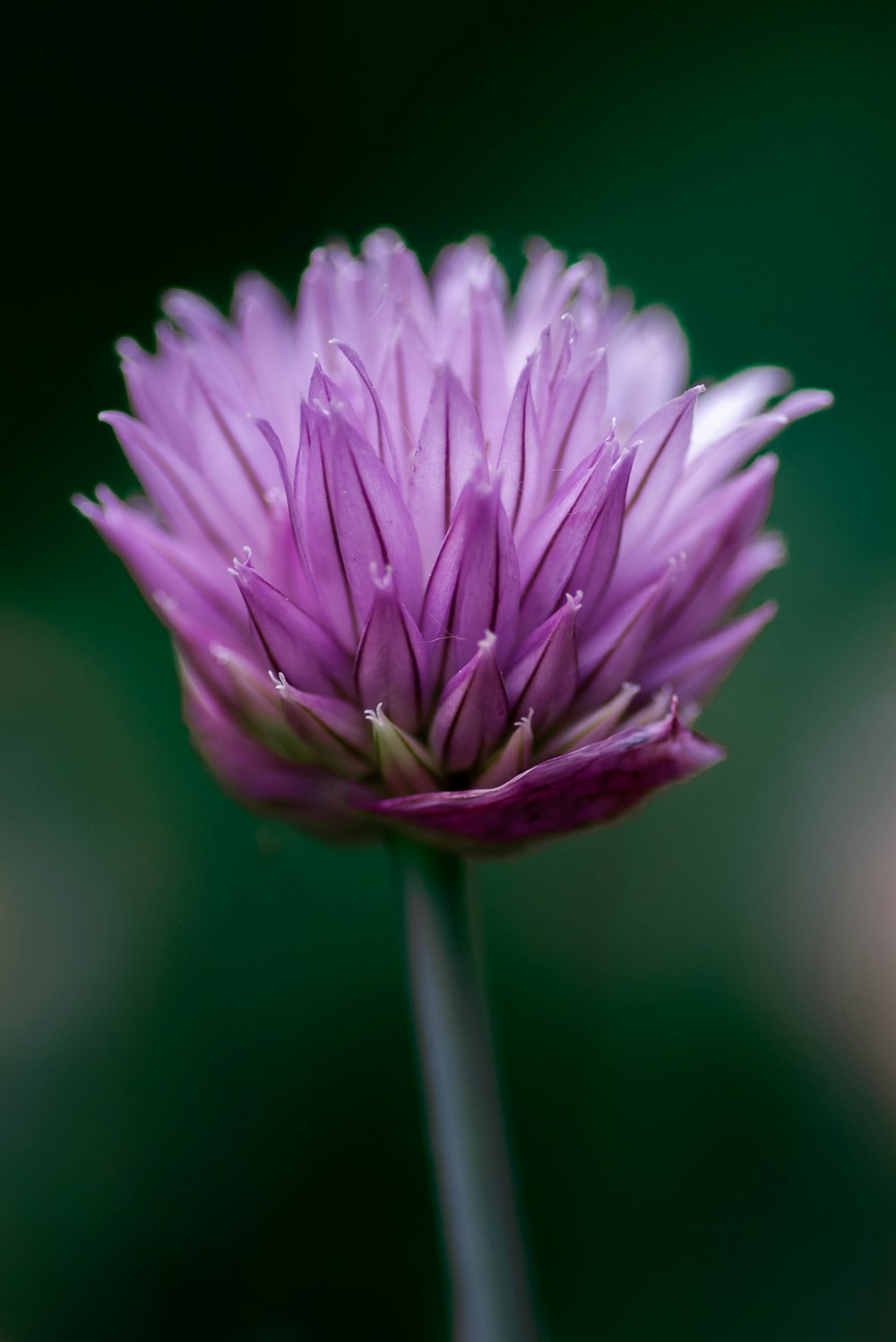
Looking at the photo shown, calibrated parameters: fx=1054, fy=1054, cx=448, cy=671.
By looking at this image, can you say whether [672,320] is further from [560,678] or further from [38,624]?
[38,624]

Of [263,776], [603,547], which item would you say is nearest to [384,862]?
[263,776]

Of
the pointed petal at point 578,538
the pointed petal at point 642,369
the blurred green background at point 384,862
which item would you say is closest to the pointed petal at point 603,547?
the pointed petal at point 578,538

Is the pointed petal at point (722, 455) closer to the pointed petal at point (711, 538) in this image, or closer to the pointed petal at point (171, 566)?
the pointed petal at point (711, 538)

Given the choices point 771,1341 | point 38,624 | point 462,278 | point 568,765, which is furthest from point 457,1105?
point 38,624

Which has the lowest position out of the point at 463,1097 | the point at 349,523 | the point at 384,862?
the point at 463,1097

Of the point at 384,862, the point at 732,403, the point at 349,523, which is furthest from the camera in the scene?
the point at 384,862

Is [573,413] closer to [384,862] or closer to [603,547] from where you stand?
[603,547]

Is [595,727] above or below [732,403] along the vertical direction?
below
